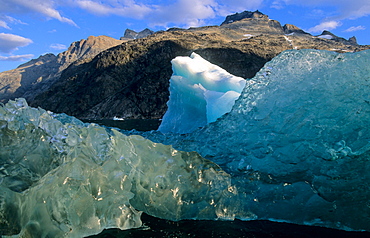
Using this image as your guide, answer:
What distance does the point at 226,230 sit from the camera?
3279 millimetres

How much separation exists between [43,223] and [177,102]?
27.5 ft

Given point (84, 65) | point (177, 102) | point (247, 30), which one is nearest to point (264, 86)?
point (177, 102)

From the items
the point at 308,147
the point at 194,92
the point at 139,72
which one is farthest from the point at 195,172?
the point at 139,72

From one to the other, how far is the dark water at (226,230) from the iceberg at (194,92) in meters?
5.86

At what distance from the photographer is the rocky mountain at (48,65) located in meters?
152

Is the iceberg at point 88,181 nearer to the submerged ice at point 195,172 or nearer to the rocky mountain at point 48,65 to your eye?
the submerged ice at point 195,172

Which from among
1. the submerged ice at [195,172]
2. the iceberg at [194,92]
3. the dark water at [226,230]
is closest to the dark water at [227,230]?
the dark water at [226,230]

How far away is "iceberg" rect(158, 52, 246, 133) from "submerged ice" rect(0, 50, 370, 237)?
196 inches

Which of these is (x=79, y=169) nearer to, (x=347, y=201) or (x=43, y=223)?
(x=43, y=223)

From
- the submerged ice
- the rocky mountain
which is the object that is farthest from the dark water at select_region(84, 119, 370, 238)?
the rocky mountain

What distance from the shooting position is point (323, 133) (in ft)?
12.9

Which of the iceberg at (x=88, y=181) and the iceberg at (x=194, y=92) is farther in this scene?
the iceberg at (x=194, y=92)

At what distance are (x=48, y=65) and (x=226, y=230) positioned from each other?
199m

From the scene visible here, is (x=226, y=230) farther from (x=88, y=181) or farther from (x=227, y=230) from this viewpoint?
(x=88, y=181)
